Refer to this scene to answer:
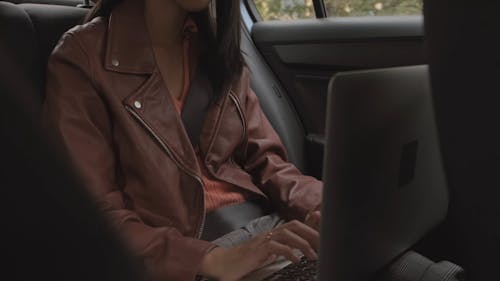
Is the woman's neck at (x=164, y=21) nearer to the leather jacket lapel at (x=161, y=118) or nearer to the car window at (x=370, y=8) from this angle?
the leather jacket lapel at (x=161, y=118)

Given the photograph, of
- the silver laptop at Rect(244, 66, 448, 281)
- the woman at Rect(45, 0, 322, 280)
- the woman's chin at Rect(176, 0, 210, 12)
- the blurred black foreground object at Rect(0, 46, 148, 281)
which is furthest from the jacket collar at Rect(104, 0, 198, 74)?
the blurred black foreground object at Rect(0, 46, 148, 281)

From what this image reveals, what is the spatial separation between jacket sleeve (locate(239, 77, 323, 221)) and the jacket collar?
297 mm

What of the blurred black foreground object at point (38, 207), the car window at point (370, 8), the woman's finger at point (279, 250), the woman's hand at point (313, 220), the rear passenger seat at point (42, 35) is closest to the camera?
the blurred black foreground object at point (38, 207)

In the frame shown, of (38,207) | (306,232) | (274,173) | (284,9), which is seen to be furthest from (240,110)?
(38,207)

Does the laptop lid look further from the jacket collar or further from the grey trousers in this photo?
the jacket collar

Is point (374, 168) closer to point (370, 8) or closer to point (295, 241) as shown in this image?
point (295, 241)

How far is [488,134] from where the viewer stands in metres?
0.50

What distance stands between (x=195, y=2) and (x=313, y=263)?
Result: 56 cm

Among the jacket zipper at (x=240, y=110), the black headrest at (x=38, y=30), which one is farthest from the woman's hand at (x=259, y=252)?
the black headrest at (x=38, y=30)

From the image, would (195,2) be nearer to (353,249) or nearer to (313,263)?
(313,263)

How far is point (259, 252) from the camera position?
982 millimetres

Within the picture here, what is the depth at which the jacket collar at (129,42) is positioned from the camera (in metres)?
1.19

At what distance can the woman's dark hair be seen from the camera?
1.37 m

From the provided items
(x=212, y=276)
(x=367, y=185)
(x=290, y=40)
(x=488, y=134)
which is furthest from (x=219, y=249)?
(x=290, y=40)
